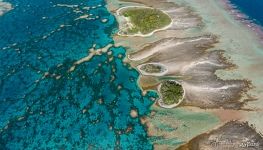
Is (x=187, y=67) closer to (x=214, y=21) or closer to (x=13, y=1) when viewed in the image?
(x=214, y=21)

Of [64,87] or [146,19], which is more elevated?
[146,19]

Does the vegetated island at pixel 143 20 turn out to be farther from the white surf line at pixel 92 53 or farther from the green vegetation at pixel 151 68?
the green vegetation at pixel 151 68

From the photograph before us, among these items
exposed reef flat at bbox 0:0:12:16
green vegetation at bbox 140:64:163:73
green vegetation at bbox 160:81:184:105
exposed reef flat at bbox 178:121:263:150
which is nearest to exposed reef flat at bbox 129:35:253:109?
green vegetation at bbox 160:81:184:105

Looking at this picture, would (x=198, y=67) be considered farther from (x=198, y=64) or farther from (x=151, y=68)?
(x=151, y=68)

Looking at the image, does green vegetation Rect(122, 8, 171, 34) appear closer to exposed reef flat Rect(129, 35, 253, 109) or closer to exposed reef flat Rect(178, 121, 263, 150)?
exposed reef flat Rect(129, 35, 253, 109)

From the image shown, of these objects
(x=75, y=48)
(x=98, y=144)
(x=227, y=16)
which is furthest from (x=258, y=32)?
(x=98, y=144)

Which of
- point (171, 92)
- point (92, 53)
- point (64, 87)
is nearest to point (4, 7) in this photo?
point (92, 53)

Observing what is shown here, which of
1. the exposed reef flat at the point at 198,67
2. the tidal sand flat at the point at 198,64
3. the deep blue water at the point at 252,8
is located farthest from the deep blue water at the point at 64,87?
the deep blue water at the point at 252,8
